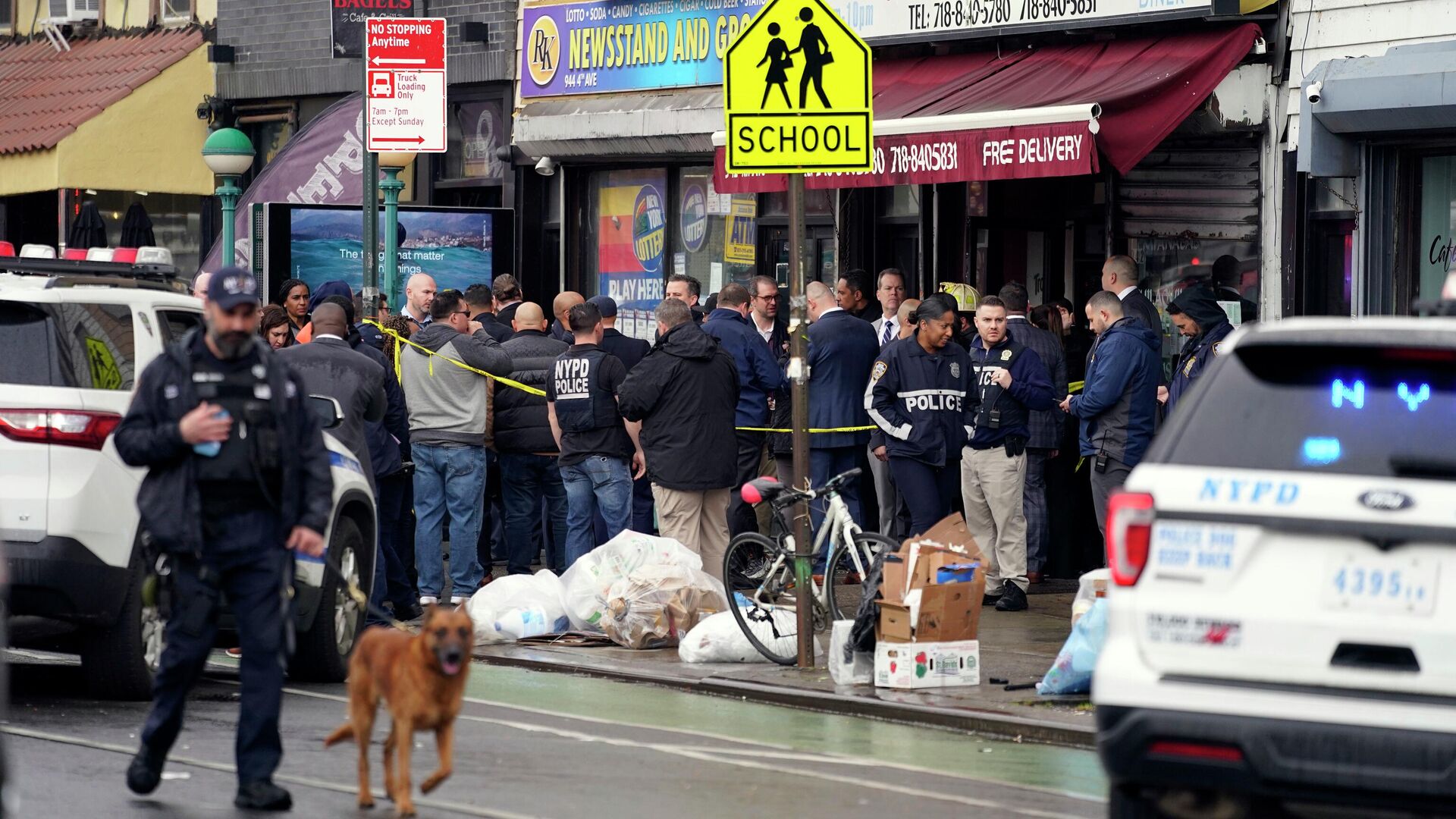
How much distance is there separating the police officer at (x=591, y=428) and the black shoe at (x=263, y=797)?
6117 millimetres

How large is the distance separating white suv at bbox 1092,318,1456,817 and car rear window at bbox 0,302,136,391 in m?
5.32

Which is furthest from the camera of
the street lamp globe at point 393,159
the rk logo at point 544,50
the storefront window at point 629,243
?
the rk logo at point 544,50

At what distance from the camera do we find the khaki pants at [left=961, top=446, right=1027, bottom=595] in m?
14.1

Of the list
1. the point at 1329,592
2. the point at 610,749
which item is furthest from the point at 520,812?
the point at 1329,592

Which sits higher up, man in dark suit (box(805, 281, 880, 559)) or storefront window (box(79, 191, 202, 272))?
storefront window (box(79, 191, 202, 272))

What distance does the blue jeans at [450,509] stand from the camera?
46.4 ft

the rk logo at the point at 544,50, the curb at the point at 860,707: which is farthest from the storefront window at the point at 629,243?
the curb at the point at 860,707

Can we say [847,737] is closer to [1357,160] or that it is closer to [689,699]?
[689,699]

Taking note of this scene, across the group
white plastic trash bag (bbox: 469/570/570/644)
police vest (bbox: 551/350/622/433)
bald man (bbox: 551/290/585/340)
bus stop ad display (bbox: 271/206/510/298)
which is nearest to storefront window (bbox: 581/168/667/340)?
bus stop ad display (bbox: 271/206/510/298)

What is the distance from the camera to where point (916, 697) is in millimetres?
10602

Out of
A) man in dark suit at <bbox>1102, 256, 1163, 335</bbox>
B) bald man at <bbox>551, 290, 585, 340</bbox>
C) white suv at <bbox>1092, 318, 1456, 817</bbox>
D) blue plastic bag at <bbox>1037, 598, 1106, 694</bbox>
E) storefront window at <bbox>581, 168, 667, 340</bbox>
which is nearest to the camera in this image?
white suv at <bbox>1092, 318, 1456, 817</bbox>

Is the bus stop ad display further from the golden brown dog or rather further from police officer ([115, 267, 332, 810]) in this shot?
the golden brown dog

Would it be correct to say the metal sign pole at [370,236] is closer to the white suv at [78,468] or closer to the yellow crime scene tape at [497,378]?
the yellow crime scene tape at [497,378]

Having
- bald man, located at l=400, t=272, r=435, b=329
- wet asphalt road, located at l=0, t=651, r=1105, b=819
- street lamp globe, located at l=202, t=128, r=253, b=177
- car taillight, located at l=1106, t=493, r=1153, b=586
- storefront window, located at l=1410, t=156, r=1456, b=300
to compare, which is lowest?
wet asphalt road, located at l=0, t=651, r=1105, b=819
